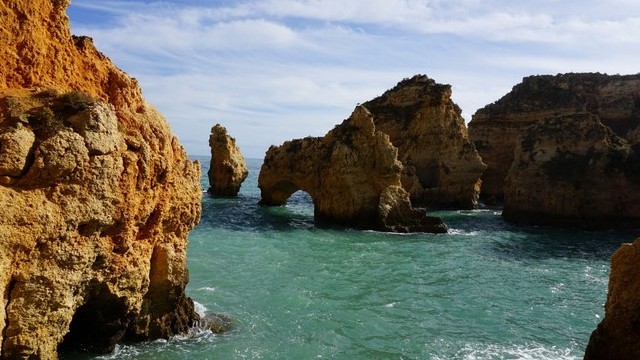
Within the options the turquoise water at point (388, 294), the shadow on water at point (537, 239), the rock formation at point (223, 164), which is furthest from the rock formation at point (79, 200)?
the rock formation at point (223, 164)

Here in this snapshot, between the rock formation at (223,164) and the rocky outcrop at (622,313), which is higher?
the rock formation at (223,164)

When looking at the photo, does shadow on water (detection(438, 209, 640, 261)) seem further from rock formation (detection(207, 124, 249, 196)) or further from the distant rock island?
rock formation (detection(207, 124, 249, 196))

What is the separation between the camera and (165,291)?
42.5 feet

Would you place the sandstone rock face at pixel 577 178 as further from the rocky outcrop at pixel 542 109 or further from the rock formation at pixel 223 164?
the rock formation at pixel 223 164

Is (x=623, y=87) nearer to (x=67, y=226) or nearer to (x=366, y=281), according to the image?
(x=366, y=281)

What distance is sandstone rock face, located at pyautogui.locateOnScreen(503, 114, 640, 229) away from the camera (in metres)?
42.2

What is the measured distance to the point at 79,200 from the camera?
9789mm

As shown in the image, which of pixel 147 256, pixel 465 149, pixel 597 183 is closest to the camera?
pixel 147 256

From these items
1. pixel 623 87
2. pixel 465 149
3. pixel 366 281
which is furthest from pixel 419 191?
pixel 366 281

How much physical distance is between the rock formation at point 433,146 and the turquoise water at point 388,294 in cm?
1658

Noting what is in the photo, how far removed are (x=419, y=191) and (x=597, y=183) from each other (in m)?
16.5

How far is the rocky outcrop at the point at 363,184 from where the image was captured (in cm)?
3722

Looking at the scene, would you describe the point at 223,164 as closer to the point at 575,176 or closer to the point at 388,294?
the point at 575,176

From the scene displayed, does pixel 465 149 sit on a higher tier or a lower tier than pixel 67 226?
higher
